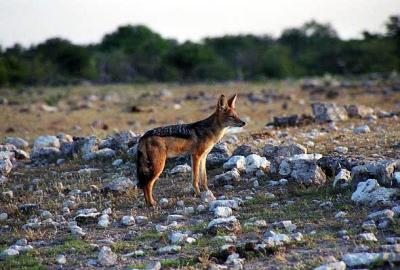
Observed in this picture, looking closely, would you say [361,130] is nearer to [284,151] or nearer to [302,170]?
[284,151]

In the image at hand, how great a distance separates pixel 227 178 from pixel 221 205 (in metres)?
1.66

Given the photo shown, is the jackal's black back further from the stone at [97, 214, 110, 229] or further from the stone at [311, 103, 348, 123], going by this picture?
the stone at [311, 103, 348, 123]

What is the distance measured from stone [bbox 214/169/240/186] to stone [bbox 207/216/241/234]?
2.69 m

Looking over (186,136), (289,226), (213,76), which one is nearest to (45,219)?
(186,136)

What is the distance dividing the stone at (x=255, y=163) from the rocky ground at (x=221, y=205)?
2cm

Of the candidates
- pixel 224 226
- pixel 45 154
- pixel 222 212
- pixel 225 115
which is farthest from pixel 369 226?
pixel 45 154

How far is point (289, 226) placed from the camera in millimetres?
8680

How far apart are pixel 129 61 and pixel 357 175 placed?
47378 millimetres

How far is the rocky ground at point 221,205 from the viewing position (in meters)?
7.80

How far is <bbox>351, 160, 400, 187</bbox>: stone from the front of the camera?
10023 millimetres

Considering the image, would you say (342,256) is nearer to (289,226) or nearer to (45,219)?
(289,226)

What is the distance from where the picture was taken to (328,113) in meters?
19.3

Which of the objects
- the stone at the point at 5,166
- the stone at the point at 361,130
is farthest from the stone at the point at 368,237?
the stone at the point at 361,130

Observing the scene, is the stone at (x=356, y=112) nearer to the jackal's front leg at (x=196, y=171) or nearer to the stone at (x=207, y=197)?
the jackal's front leg at (x=196, y=171)
